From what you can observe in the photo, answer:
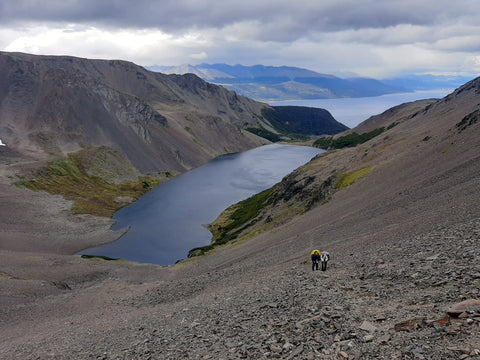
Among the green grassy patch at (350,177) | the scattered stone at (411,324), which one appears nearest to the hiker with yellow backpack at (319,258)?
the scattered stone at (411,324)

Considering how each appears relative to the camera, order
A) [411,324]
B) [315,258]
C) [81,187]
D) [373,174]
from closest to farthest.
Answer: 1. [411,324]
2. [315,258]
3. [373,174]
4. [81,187]

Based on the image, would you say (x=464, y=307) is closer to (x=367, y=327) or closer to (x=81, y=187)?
(x=367, y=327)

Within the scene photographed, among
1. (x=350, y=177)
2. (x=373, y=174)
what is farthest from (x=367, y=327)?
(x=350, y=177)

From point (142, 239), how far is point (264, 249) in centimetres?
5199

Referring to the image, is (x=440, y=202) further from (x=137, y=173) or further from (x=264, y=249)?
(x=137, y=173)

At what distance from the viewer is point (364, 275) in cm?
2244

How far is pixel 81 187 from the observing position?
129250 mm

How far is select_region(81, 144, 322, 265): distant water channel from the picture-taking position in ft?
281

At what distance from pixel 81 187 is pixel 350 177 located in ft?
308

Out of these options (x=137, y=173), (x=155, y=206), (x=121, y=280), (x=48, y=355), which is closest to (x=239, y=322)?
(x=48, y=355)

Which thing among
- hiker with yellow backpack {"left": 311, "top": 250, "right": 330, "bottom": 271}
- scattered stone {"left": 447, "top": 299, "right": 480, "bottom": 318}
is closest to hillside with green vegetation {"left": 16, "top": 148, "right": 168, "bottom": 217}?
hiker with yellow backpack {"left": 311, "top": 250, "right": 330, "bottom": 271}

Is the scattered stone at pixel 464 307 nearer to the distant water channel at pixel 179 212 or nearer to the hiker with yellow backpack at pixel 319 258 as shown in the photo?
the hiker with yellow backpack at pixel 319 258

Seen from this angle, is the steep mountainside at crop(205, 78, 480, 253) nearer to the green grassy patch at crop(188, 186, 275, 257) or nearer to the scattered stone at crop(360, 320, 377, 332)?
the green grassy patch at crop(188, 186, 275, 257)

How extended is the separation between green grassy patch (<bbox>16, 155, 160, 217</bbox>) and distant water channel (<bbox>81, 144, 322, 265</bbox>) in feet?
17.1
